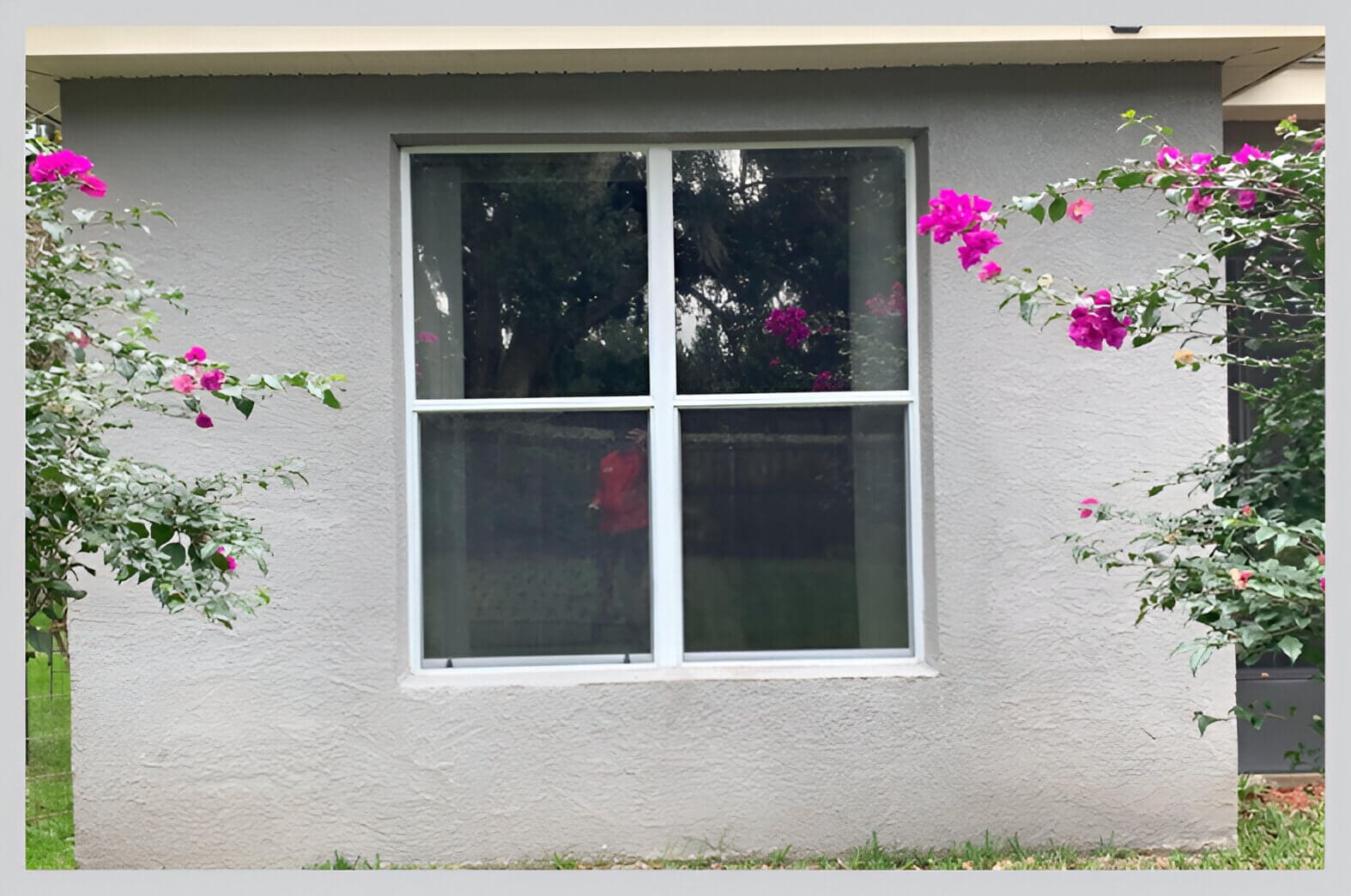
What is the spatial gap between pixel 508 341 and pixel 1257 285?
7.69 ft

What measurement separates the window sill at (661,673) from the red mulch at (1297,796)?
1.73 m

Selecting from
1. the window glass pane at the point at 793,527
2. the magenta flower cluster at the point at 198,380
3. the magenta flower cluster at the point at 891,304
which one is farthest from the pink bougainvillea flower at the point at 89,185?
the magenta flower cluster at the point at 891,304

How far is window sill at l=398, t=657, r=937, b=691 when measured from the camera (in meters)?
3.68

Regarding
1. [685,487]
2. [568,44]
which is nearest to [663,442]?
[685,487]

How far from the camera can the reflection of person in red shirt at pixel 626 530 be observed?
3760 millimetres

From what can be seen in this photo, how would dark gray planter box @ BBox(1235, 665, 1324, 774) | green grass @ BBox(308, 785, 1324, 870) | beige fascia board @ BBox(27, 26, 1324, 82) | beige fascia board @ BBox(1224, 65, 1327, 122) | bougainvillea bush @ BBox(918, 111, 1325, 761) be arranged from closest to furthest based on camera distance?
bougainvillea bush @ BBox(918, 111, 1325, 761)
beige fascia board @ BBox(27, 26, 1324, 82)
green grass @ BBox(308, 785, 1324, 870)
beige fascia board @ BBox(1224, 65, 1327, 122)
dark gray planter box @ BBox(1235, 665, 1324, 774)

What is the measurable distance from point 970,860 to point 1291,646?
169cm

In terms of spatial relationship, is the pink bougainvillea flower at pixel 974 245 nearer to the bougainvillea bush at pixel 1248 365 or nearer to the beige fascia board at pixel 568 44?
the bougainvillea bush at pixel 1248 365

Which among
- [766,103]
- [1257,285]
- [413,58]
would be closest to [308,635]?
[413,58]

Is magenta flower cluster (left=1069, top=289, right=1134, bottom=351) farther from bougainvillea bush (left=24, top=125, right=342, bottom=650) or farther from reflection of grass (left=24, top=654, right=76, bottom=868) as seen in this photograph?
reflection of grass (left=24, top=654, right=76, bottom=868)

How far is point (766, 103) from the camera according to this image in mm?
3670

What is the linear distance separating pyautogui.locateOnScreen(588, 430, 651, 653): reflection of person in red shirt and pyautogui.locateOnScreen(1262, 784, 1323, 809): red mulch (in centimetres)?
267

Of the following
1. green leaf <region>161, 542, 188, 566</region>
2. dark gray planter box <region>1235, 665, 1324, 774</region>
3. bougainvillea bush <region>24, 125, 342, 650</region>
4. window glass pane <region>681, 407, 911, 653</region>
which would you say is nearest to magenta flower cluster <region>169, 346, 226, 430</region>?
bougainvillea bush <region>24, 125, 342, 650</region>

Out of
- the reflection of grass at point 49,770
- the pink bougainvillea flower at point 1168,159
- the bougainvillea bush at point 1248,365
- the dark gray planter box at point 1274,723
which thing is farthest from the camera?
the dark gray planter box at point 1274,723
